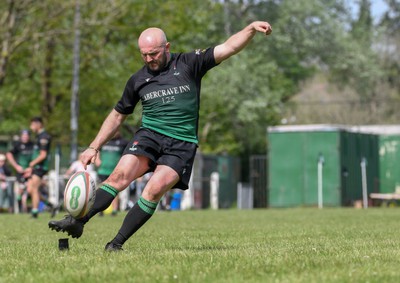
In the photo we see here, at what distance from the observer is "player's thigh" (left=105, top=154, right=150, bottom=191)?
8.49 m

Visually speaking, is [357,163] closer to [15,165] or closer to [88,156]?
[15,165]

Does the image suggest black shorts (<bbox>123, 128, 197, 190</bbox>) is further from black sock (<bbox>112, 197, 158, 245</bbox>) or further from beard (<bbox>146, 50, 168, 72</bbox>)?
beard (<bbox>146, 50, 168, 72</bbox>)

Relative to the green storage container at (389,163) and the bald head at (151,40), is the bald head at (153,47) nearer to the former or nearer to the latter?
the bald head at (151,40)

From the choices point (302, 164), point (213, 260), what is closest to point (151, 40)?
point (213, 260)

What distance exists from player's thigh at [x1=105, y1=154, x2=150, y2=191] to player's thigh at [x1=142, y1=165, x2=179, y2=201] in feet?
0.62

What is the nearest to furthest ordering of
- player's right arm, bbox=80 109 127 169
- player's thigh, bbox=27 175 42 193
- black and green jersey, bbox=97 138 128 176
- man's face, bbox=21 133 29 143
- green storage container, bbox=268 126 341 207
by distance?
player's right arm, bbox=80 109 127 169, player's thigh, bbox=27 175 42 193, black and green jersey, bbox=97 138 128 176, man's face, bbox=21 133 29 143, green storage container, bbox=268 126 341 207

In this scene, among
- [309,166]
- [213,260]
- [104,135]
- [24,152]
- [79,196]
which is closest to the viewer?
[213,260]

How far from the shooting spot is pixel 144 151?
28.0 feet

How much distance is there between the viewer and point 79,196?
26.8 feet

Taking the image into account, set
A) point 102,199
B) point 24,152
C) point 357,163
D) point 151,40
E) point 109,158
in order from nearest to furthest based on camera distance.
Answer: point 151,40, point 102,199, point 109,158, point 24,152, point 357,163

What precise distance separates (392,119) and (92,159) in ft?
188

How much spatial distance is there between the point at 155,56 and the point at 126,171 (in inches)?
40.1

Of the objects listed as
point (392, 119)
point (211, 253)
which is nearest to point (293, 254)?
point (211, 253)

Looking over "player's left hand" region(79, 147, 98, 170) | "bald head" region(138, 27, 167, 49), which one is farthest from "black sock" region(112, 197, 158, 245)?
"bald head" region(138, 27, 167, 49)
